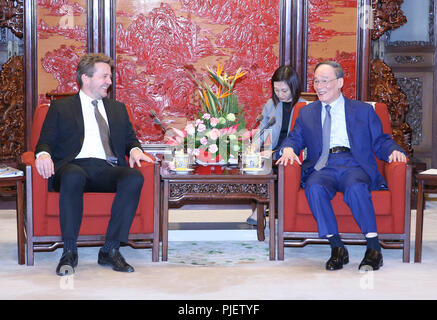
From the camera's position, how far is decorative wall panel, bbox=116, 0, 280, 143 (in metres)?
5.48

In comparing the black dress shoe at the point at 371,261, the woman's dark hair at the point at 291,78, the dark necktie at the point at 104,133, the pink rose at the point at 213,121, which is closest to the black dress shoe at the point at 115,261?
the dark necktie at the point at 104,133

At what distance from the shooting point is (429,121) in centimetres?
607

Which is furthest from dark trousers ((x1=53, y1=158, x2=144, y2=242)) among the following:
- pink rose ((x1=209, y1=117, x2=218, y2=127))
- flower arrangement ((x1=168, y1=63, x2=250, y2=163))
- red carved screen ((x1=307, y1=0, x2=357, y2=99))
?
red carved screen ((x1=307, y1=0, x2=357, y2=99))

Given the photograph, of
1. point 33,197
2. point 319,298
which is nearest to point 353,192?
point 319,298

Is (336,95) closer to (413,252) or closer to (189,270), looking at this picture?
(413,252)

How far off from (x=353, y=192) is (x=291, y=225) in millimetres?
398

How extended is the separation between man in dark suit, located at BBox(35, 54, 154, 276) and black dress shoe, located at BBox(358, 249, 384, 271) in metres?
1.19

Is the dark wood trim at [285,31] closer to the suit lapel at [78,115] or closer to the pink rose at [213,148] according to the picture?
the pink rose at [213,148]

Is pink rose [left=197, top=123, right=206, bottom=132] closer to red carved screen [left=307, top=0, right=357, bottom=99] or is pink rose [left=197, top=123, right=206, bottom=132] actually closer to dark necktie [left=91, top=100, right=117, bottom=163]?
dark necktie [left=91, top=100, right=117, bottom=163]

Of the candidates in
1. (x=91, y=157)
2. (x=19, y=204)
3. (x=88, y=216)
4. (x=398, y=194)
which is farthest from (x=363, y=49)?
(x=19, y=204)

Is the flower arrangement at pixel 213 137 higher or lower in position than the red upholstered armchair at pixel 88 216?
higher

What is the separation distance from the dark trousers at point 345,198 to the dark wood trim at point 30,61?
311cm

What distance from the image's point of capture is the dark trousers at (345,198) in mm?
3131

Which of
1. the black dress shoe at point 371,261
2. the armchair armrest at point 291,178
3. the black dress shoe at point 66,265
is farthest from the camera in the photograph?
the armchair armrest at point 291,178
